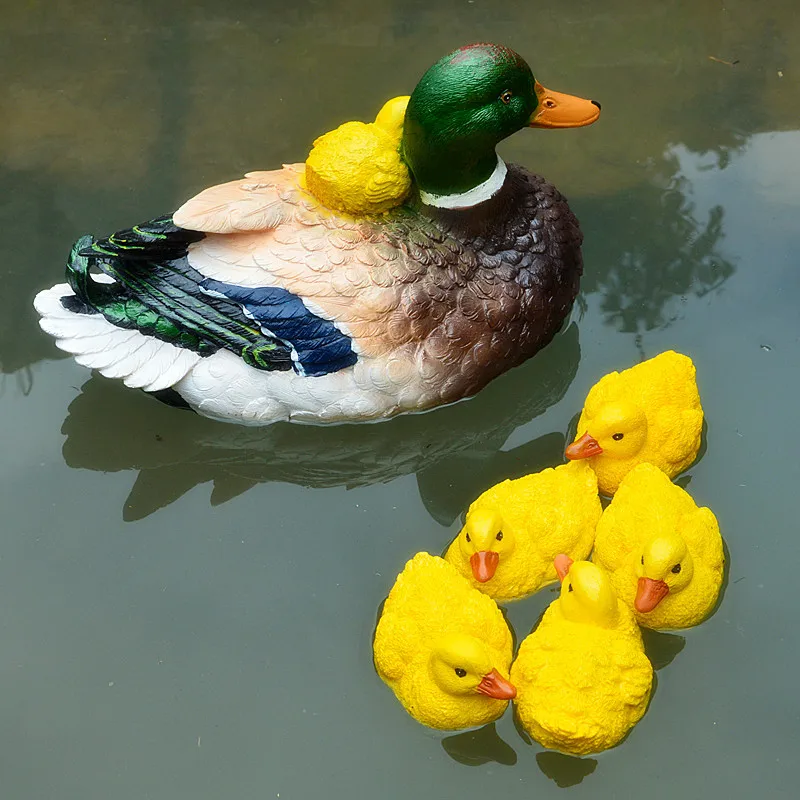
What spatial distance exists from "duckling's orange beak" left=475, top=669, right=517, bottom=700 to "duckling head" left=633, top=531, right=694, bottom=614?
1.34 ft

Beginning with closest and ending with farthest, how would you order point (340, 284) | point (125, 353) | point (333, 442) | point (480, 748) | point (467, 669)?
1. point (467, 669)
2. point (480, 748)
3. point (340, 284)
4. point (125, 353)
5. point (333, 442)

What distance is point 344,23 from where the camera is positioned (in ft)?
15.0

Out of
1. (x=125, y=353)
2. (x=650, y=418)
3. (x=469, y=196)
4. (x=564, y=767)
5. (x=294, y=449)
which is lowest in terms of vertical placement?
(x=564, y=767)

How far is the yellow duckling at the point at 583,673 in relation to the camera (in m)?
2.44

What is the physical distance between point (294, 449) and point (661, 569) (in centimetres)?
124

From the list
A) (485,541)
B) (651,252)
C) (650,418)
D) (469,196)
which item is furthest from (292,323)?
(651,252)

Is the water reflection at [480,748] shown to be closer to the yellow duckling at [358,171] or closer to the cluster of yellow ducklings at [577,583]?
the cluster of yellow ducklings at [577,583]

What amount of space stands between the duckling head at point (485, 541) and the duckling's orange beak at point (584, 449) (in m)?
0.30

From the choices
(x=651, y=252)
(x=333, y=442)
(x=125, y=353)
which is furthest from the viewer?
(x=651, y=252)

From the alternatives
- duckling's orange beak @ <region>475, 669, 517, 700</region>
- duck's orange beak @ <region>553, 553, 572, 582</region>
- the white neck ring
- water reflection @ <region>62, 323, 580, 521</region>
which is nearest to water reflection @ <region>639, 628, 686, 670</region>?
duck's orange beak @ <region>553, 553, 572, 582</region>

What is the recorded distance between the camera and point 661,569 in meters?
2.54

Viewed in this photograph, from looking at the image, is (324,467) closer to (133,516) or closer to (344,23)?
(133,516)

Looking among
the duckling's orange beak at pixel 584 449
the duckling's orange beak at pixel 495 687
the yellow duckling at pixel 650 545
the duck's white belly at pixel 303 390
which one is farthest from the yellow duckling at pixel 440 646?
the duck's white belly at pixel 303 390

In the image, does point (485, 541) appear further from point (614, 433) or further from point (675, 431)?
point (675, 431)
